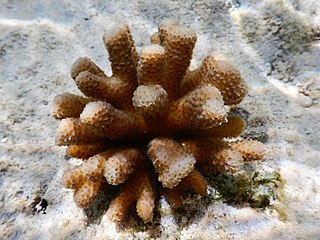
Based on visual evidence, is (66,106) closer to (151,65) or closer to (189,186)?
(151,65)

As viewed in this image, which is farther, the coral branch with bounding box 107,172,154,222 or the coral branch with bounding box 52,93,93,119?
the coral branch with bounding box 52,93,93,119

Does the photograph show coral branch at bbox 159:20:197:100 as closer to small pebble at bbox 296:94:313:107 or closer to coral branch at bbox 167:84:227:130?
coral branch at bbox 167:84:227:130

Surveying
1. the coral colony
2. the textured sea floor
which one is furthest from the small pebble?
the coral colony

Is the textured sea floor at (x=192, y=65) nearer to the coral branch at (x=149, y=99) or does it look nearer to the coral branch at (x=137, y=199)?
the coral branch at (x=137, y=199)

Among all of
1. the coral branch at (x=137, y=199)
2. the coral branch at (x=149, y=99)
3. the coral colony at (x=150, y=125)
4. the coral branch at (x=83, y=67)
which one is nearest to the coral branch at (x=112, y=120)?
the coral colony at (x=150, y=125)

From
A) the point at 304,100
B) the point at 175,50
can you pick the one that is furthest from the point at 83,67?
the point at 304,100

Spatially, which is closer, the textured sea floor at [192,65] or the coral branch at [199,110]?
the coral branch at [199,110]

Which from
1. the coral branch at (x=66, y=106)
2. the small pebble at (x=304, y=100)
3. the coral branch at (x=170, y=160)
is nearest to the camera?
the coral branch at (x=170, y=160)
